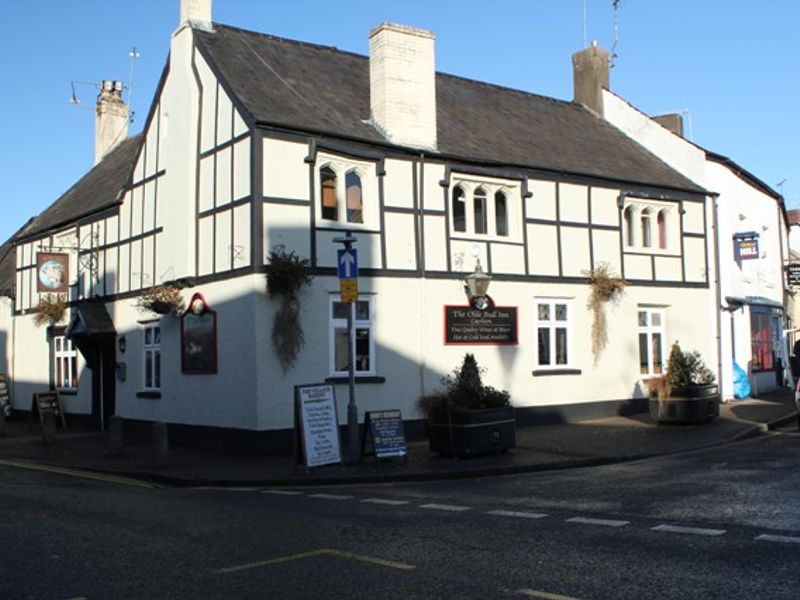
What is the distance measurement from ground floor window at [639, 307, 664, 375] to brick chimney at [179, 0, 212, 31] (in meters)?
13.1

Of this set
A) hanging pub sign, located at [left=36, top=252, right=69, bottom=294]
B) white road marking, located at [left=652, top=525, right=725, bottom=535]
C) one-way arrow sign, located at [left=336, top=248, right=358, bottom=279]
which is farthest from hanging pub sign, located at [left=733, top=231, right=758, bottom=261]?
hanging pub sign, located at [left=36, top=252, right=69, bottom=294]

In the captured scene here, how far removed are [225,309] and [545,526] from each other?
10.4 meters

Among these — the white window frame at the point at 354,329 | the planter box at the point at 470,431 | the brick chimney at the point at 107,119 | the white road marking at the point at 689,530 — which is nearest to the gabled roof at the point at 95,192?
the brick chimney at the point at 107,119

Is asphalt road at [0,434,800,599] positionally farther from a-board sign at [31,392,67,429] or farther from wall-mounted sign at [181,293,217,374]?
a-board sign at [31,392,67,429]

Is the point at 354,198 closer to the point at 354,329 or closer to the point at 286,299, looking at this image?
the point at 354,329

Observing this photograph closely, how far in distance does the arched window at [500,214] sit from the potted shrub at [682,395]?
4.82 metres

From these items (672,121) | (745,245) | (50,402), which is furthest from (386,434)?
(672,121)

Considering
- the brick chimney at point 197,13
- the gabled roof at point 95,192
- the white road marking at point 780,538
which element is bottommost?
the white road marking at point 780,538

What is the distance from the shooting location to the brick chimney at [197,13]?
65.1 feet

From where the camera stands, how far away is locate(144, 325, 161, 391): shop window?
20.6 metres

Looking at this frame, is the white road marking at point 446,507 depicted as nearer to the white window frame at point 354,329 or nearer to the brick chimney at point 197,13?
the white window frame at point 354,329

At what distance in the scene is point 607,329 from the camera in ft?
70.3

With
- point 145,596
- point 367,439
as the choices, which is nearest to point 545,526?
point 145,596

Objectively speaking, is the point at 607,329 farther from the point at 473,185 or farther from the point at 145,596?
the point at 145,596
